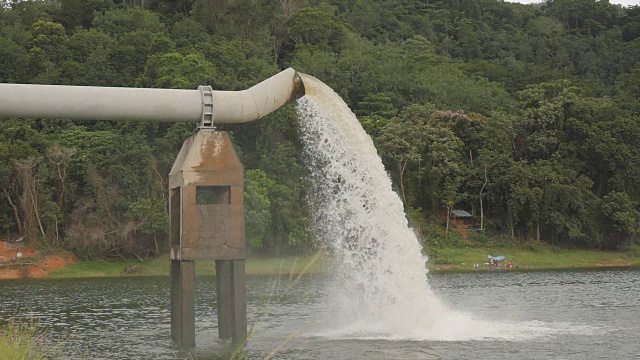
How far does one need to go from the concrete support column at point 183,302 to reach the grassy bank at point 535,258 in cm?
4530

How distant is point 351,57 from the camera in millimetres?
97375

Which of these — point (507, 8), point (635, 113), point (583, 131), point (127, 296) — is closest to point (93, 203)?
point (127, 296)

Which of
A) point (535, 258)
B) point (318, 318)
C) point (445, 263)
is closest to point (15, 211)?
point (445, 263)

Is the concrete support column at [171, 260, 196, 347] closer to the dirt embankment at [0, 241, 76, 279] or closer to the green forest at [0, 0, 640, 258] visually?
the green forest at [0, 0, 640, 258]

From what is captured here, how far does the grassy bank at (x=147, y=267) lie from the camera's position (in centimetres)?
6547

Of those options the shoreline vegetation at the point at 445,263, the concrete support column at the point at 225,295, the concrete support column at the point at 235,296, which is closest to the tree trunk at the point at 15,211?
the shoreline vegetation at the point at 445,263

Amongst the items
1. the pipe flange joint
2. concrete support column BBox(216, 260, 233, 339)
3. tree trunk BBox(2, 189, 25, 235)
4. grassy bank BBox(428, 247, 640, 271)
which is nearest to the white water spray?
concrete support column BBox(216, 260, 233, 339)

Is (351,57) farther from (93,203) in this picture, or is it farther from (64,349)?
(64,349)

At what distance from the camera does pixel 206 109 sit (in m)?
27.4

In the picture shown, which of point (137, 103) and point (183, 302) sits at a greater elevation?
point (137, 103)

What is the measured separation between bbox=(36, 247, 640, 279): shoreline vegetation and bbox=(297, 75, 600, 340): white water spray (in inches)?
941

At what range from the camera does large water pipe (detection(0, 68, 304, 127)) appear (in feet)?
83.4

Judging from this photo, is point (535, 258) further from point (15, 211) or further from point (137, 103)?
point (137, 103)

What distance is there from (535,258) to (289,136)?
76.4 ft
